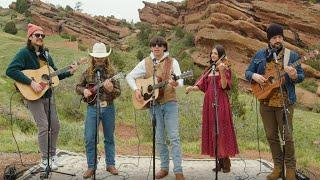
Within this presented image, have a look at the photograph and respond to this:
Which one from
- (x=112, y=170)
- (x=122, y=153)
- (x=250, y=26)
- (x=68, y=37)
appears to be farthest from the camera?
(x=68, y=37)

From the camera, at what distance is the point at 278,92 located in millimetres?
6855

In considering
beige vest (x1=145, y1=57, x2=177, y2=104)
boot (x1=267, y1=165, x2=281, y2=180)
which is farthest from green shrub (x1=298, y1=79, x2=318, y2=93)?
beige vest (x1=145, y1=57, x2=177, y2=104)

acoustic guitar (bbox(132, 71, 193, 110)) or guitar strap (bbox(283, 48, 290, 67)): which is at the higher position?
guitar strap (bbox(283, 48, 290, 67))

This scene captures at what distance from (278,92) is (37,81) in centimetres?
358

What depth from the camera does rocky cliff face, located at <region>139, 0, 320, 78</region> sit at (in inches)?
1201

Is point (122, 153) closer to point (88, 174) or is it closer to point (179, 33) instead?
point (88, 174)

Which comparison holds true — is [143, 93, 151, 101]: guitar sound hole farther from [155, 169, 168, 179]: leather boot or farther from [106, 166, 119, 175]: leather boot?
[106, 166, 119, 175]: leather boot

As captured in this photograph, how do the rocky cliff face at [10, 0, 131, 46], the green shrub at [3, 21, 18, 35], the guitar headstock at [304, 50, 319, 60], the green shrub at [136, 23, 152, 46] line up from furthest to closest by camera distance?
the rocky cliff face at [10, 0, 131, 46] < the green shrub at [136, 23, 152, 46] < the green shrub at [3, 21, 18, 35] < the guitar headstock at [304, 50, 319, 60]

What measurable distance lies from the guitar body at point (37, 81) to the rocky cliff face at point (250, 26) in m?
23.0

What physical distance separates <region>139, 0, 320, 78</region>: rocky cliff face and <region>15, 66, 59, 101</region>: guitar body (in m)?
23.0

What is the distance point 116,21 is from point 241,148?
43.6 metres

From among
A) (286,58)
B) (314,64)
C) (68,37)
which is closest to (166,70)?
(286,58)

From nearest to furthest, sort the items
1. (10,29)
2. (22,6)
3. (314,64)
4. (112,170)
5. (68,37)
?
(112,170) < (314,64) < (10,29) < (68,37) < (22,6)

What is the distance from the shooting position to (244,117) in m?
17.7
